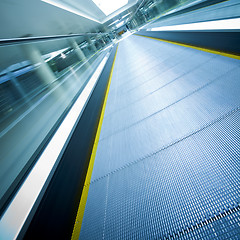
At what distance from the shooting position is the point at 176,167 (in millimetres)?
1405

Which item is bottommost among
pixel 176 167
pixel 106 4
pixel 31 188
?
pixel 176 167

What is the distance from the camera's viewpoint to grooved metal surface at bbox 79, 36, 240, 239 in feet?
3.45

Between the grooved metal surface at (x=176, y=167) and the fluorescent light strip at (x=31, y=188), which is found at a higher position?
the fluorescent light strip at (x=31, y=188)

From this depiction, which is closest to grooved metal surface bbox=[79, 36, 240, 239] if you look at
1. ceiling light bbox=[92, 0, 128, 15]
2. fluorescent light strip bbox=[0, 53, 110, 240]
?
fluorescent light strip bbox=[0, 53, 110, 240]

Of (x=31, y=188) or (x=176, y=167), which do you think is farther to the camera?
(x=31, y=188)

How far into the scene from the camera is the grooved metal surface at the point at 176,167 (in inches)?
41.4

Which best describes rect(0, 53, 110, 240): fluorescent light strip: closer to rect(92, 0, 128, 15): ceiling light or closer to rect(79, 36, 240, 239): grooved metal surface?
rect(79, 36, 240, 239): grooved metal surface

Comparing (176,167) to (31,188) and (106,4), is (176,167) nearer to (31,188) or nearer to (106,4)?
(31,188)

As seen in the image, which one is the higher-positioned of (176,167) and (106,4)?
(106,4)

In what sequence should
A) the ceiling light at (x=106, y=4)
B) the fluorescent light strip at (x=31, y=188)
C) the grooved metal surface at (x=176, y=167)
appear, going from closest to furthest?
the grooved metal surface at (x=176, y=167) < the fluorescent light strip at (x=31, y=188) < the ceiling light at (x=106, y=4)

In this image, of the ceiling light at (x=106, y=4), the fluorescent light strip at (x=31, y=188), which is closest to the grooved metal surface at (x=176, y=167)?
the fluorescent light strip at (x=31, y=188)

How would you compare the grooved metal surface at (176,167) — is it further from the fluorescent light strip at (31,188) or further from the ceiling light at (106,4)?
the ceiling light at (106,4)

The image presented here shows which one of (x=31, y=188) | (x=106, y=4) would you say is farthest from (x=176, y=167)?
(x=106, y=4)

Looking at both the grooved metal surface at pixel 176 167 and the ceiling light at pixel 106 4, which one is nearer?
the grooved metal surface at pixel 176 167
